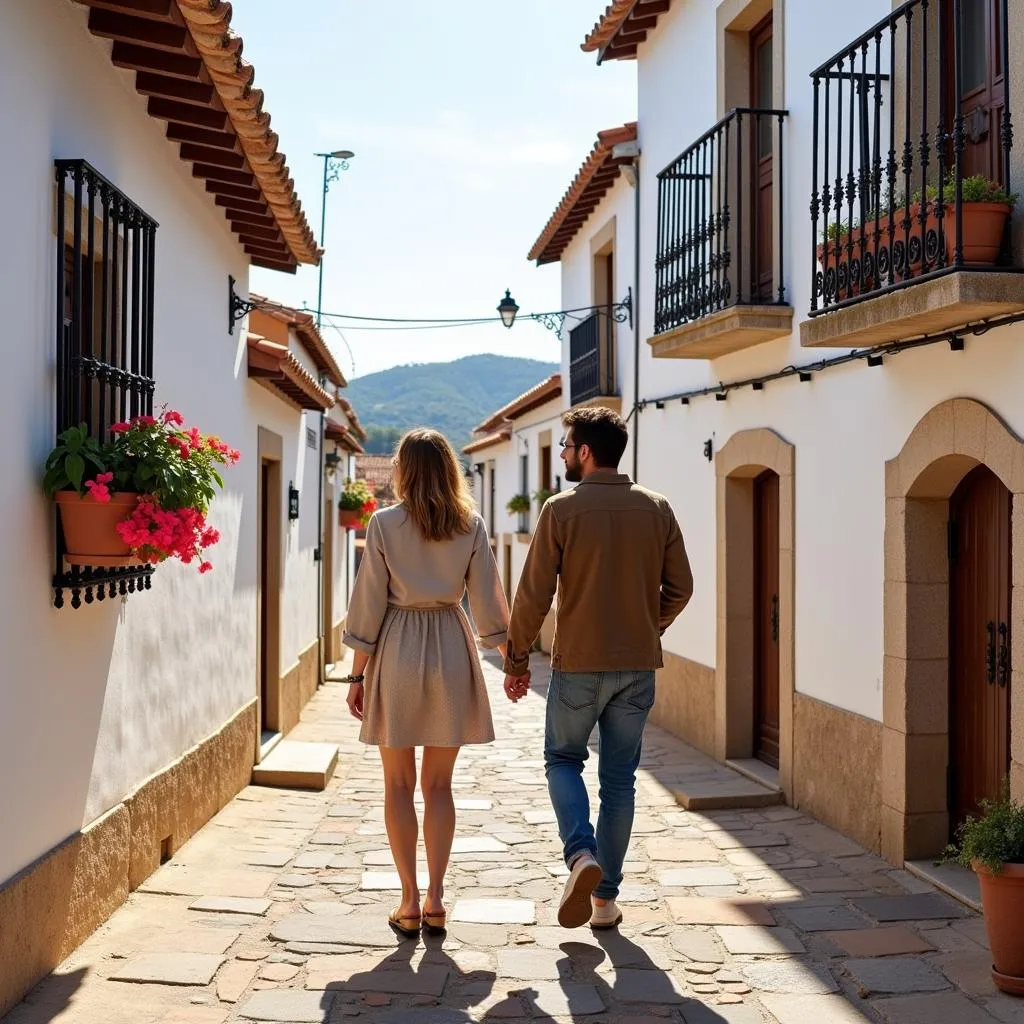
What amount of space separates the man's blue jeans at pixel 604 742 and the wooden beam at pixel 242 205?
4.04 metres

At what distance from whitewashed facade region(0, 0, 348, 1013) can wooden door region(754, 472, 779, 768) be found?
11.8ft

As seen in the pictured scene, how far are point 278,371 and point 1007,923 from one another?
617cm

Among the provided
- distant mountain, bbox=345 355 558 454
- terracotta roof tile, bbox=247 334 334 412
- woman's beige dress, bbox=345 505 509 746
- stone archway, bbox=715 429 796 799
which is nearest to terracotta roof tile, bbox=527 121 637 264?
terracotta roof tile, bbox=247 334 334 412

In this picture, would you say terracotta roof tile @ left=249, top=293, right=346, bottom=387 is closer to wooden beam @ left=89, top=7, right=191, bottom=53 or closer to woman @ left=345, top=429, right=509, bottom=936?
wooden beam @ left=89, top=7, right=191, bottom=53

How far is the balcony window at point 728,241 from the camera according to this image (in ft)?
26.5

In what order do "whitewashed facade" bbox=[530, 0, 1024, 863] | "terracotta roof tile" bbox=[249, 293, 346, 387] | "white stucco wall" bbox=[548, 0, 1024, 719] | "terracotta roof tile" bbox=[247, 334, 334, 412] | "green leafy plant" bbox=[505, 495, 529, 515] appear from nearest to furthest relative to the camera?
"whitewashed facade" bbox=[530, 0, 1024, 863]
"white stucco wall" bbox=[548, 0, 1024, 719]
"terracotta roof tile" bbox=[247, 334, 334, 412]
"terracotta roof tile" bbox=[249, 293, 346, 387]
"green leafy plant" bbox=[505, 495, 529, 515]

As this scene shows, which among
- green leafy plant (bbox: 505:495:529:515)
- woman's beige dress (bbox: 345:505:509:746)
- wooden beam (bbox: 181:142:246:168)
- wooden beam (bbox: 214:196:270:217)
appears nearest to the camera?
woman's beige dress (bbox: 345:505:509:746)

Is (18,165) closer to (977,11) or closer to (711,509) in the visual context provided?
(977,11)

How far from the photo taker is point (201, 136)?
6230 mm

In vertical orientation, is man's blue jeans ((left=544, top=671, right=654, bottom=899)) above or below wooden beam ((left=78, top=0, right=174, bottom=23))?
below

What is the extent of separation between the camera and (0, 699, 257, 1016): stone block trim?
13.0 feet

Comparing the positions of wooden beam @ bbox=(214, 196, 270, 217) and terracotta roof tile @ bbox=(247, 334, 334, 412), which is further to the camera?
terracotta roof tile @ bbox=(247, 334, 334, 412)

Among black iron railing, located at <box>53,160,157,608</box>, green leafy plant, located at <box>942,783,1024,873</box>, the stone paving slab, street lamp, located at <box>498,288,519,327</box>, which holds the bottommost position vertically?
the stone paving slab

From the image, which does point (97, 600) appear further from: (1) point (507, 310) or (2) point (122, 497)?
(1) point (507, 310)
